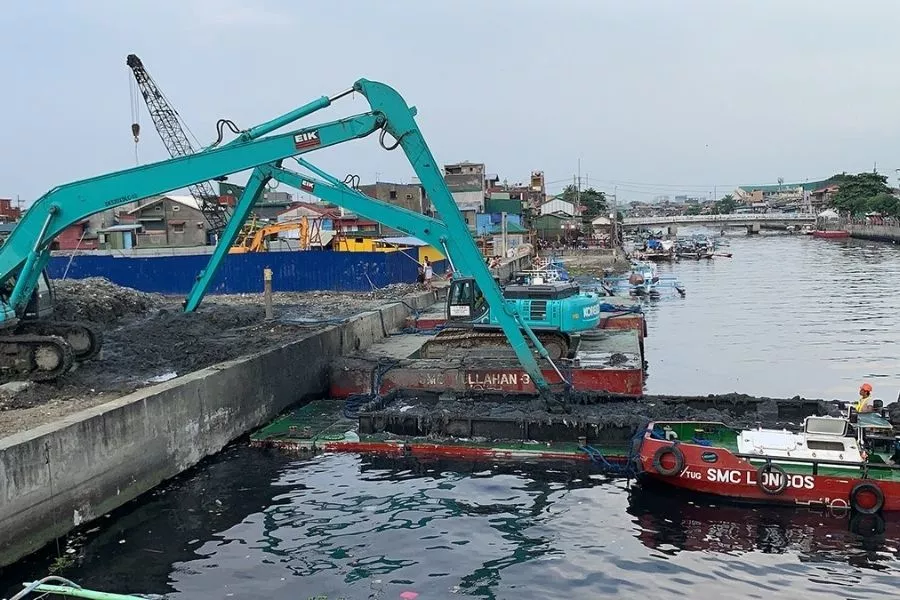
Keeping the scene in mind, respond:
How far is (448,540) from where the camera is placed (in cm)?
1102

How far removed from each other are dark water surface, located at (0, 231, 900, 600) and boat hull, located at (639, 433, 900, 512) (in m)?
0.23

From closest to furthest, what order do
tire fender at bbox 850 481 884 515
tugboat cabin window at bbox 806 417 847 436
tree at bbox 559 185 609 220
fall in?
1. tire fender at bbox 850 481 884 515
2. tugboat cabin window at bbox 806 417 847 436
3. tree at bbox 559 185 609 220

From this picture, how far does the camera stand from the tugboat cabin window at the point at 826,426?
12258 millimetres

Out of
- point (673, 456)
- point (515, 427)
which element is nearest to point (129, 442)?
point (515, 427)

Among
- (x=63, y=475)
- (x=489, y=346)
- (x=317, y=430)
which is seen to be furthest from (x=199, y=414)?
(x=489, y=346)

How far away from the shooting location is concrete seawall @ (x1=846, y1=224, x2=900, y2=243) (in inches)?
3504

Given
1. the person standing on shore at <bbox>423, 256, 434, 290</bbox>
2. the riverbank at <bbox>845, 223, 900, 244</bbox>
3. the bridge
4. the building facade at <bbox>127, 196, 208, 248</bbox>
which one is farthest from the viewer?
the bridge

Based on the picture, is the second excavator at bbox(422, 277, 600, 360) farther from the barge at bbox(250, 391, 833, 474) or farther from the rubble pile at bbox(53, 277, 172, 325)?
the rubble pile at bbox(53, 277, 172, 325)

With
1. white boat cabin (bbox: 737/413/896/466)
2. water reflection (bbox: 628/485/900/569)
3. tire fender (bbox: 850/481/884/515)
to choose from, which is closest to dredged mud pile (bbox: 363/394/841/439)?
white boat cabin (bbox: 737/413/896/466)

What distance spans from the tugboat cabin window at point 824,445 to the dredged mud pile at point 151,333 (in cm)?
1221

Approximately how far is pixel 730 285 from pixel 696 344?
79.0ft

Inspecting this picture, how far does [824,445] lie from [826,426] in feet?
1.15

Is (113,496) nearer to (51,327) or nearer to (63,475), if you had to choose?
(63,475)

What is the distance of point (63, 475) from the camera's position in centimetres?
1070
